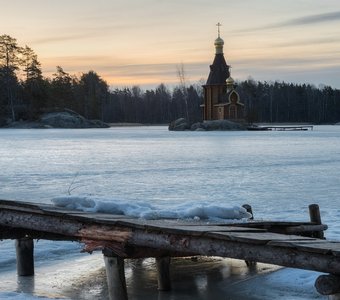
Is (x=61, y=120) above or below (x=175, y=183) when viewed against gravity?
above

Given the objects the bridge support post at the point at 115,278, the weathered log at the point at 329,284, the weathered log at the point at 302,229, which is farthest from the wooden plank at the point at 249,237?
the weathered log at the point at 302,229

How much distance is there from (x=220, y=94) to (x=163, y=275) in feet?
278

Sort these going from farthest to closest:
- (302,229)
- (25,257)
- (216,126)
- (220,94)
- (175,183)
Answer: (220,94), (216,126), (175,183), (25,257), (302,229)

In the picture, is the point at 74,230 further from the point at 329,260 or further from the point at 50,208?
the point at 329,260

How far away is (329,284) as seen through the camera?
18.5 feet

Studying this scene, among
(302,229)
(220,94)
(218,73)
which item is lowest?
(302,229)

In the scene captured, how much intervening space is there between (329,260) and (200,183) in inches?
549

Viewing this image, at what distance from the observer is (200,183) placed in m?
19.5

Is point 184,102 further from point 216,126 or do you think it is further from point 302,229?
point 302,229

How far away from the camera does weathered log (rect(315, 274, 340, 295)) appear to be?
5.62m

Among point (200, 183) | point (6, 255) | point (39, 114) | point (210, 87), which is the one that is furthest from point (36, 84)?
point (6, 255)

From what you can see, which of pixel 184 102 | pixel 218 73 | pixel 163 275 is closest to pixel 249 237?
pixel 163 275

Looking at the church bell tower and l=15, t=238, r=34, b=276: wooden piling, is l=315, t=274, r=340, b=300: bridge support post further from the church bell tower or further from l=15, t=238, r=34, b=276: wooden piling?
the church bell tower

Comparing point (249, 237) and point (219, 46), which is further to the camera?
point (219, 46)
